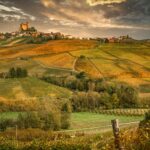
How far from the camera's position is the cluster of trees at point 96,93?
7919cm

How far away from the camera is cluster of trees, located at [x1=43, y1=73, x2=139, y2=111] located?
7919 centimetres

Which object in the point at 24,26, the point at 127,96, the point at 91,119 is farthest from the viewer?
the point at 24,26

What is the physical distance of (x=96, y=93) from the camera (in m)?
82.2

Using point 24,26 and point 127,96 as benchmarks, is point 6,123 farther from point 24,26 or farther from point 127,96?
point 24,26

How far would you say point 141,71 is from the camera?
305ft

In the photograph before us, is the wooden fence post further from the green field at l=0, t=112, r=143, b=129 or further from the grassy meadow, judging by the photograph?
the green field at l=0, t=112, r=143, b=129

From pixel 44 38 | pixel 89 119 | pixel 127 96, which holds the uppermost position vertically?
pixel 44 38

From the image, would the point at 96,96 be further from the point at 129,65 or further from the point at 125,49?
the point at 125,49

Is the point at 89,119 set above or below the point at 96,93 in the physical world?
below

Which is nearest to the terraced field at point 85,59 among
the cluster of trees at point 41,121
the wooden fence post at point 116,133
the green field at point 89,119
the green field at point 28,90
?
the green field at point 28,90

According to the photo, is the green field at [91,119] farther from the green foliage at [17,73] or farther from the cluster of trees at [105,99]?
the green foliage at [17,73]

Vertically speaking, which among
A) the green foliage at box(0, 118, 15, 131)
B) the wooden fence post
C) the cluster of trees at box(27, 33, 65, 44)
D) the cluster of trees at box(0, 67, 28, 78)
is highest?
the wooden fence post

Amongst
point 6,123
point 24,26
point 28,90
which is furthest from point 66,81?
point 24,26

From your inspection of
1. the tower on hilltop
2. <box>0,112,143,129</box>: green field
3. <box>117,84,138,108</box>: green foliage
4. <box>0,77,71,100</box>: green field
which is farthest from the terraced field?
<box>0,112,143,129</box>: green field
